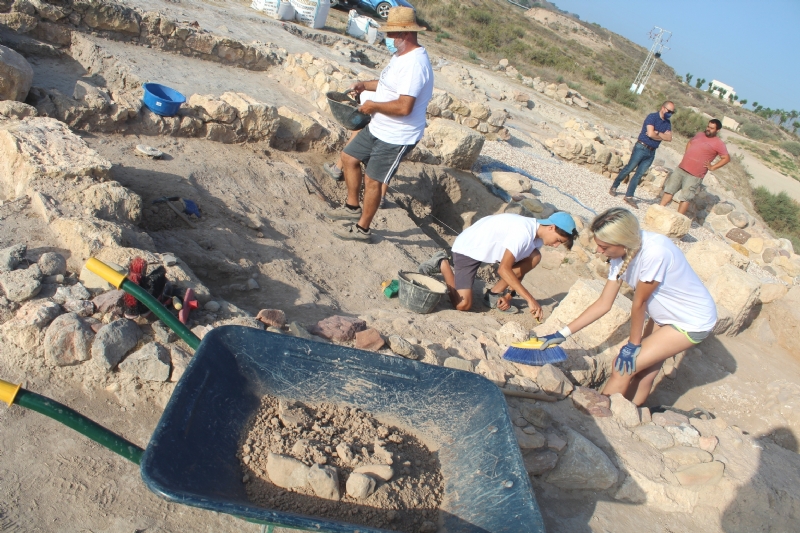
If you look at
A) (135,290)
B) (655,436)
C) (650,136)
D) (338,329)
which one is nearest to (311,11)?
(650,136)

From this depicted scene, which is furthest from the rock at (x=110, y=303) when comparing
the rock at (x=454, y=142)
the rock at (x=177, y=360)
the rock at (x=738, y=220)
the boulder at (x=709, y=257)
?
the rock at (x=738, y=220)

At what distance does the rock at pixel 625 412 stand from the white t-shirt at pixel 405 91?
9.06 feet

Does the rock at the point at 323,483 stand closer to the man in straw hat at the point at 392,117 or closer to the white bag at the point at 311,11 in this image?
the man in straw hat at the point at 392,117

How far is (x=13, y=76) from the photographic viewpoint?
438 centimetres

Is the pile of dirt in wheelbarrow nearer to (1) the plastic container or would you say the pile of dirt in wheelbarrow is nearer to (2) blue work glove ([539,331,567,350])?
(2) blue work glove ([539,331,567,350])

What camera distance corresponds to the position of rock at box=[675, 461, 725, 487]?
2.94m

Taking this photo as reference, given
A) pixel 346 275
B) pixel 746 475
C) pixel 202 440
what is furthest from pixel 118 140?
pixel 746 475

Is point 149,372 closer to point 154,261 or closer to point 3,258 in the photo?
point 154,261

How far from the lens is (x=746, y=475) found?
9.96 feet

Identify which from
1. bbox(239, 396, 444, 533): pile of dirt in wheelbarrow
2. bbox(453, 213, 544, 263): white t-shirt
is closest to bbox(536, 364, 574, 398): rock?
bbox(239, 396, 444, 533): pile of dirt in wheelbarrow

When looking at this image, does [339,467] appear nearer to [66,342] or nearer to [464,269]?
[66,342]

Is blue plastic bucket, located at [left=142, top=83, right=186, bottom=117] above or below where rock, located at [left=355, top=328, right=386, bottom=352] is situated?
above

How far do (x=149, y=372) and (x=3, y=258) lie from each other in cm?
100

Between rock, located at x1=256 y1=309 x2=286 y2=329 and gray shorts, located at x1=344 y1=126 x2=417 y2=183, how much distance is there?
2067 mm
